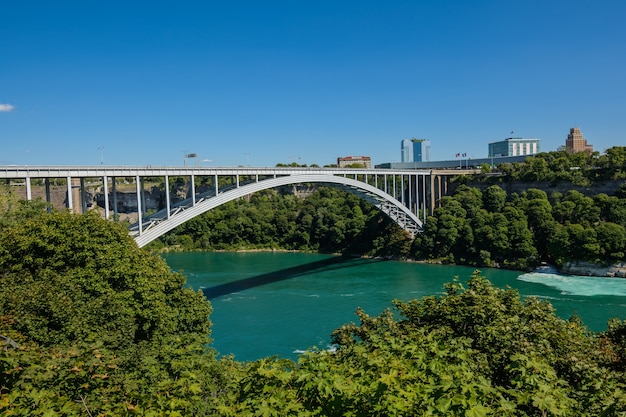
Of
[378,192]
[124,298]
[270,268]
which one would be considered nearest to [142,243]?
[124,298]

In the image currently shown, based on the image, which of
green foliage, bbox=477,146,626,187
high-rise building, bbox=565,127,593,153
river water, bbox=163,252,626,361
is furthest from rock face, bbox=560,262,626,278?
high-rise building, bbox=565,127,593,153

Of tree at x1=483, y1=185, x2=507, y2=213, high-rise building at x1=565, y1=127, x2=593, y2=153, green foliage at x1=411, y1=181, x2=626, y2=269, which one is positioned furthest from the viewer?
high-rise building at x1=565, y1=127, x2=593, y2=153

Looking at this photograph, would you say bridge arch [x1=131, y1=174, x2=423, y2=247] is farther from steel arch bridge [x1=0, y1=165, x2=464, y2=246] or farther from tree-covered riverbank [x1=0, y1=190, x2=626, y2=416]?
tree-covered riverbank [x1=0, y1=190, x2=626, y2=416]

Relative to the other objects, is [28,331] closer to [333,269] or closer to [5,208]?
[5,208]

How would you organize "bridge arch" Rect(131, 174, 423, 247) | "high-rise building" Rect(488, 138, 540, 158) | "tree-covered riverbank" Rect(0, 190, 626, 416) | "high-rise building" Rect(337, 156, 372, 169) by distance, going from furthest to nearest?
1. "high-rise building" Rect(488, 138, 540, 158)
2. "high-rise building" Rect(337, 156, 372, 169)
3. "bridge arch" Rect(131, 174, 423, 247)
4. "tree-covered riverbank" Rect(0, 190, 626, 416)

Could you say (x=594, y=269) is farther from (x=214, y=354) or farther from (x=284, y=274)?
(x=214, y=354)

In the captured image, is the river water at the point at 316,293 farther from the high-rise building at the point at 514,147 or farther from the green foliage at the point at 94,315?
the high-rise building at the point at 514,147

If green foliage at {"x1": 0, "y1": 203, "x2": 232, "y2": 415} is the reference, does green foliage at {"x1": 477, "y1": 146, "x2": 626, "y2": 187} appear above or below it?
above
